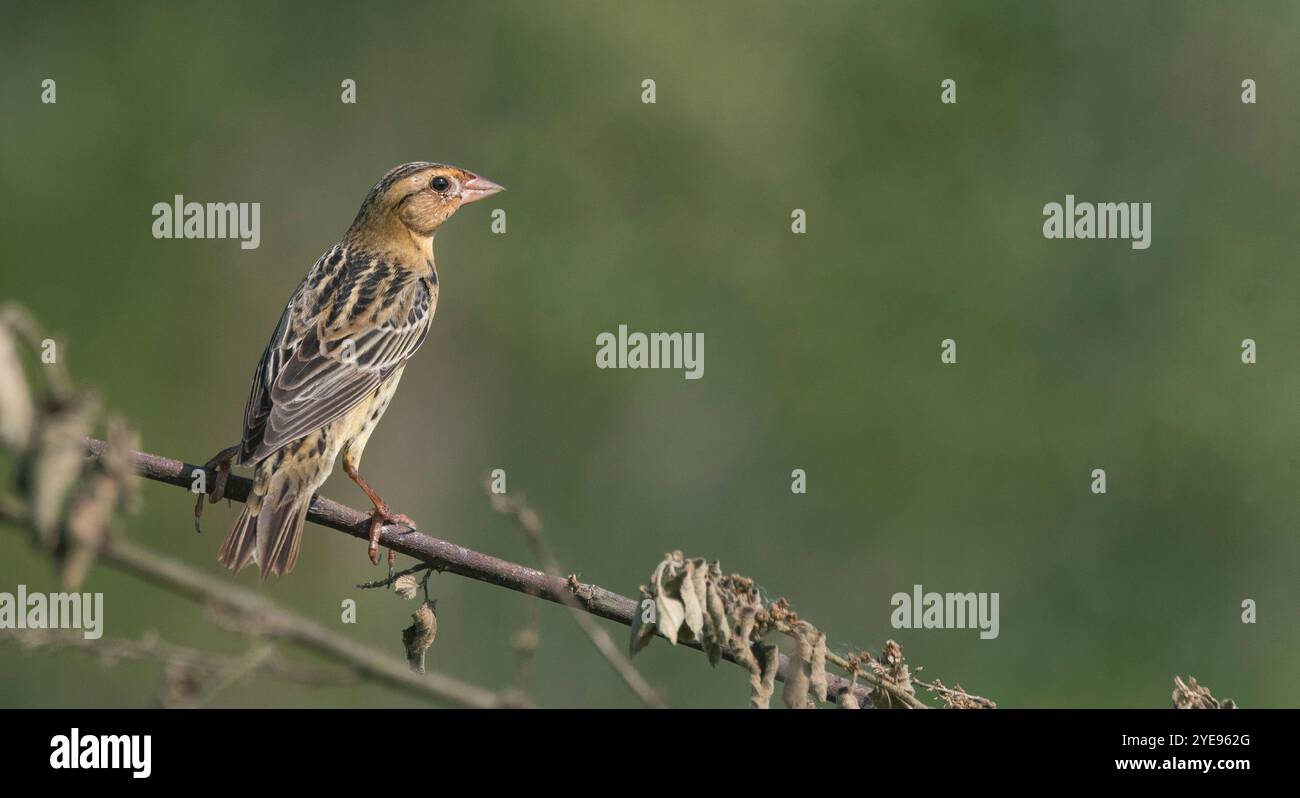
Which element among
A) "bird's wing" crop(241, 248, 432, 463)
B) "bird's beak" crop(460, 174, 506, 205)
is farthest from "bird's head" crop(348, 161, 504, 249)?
"bird's wing" crop(241, 248, 432, 463)

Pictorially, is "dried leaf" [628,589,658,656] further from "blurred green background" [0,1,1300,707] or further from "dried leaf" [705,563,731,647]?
"blurred green background" [0,1,1300,707]

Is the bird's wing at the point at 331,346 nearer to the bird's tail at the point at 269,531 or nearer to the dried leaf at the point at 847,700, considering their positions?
the bird's tail at the point at 269,531

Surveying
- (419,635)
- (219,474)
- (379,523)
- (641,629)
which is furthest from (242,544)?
(641,629)

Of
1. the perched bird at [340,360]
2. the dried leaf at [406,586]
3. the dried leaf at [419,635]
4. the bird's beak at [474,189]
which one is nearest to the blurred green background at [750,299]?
the perched bird at [340,360]

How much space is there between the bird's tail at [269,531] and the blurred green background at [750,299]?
270cm

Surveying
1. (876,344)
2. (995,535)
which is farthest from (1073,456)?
(876,344)

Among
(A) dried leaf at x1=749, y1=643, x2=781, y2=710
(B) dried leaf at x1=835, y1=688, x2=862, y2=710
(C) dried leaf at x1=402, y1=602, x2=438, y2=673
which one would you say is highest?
(C) dried leaf at x1=402, y1=602, x2=438, y2=673

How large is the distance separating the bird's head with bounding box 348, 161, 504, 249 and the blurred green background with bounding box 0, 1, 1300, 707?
201 cm

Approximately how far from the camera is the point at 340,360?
5816mm

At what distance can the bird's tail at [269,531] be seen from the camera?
4785 millimetres

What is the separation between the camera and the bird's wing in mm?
5273

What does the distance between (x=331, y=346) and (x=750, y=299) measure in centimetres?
428

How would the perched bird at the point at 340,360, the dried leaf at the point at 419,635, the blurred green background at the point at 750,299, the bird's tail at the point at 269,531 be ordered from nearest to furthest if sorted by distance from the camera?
1. the dried leaf at the point at 419,635
2. the bird's tail at the point at 269,531
3. the perched bird at the point at 340,360
4. the blurred green background at the point at 750,299
